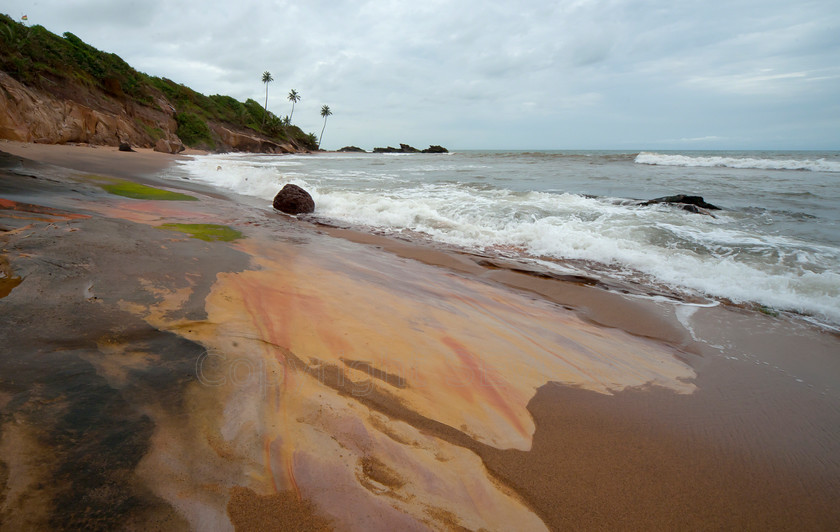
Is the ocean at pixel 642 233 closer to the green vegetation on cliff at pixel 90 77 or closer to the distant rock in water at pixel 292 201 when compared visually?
the distant rock in water at pixel 292 201

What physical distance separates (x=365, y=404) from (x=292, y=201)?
6.87 m

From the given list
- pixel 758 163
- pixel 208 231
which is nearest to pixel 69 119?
pixel 208 231

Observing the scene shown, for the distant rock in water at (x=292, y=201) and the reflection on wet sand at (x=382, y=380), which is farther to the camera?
the distant rock in water at (x=292, y=201)

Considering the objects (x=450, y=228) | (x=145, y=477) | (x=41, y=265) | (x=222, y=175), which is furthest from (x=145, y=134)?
(x=145, y=477)

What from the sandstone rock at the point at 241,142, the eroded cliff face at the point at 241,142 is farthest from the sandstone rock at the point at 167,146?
the eroded cliff face at the point at 241,142

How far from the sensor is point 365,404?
179 centimetres

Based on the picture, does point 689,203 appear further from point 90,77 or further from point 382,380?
point 90,77

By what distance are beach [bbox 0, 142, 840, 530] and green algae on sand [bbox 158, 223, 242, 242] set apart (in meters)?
0.68

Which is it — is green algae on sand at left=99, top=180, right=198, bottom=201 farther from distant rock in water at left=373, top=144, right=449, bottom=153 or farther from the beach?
distant rock in water at left=373, top=144, right=449, bottom=153

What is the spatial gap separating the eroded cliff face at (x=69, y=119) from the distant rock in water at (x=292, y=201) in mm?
15484

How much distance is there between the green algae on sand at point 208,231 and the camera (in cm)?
426

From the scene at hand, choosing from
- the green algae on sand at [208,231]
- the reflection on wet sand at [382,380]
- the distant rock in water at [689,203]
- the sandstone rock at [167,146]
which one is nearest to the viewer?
the reflection on wet sand at [382,380]

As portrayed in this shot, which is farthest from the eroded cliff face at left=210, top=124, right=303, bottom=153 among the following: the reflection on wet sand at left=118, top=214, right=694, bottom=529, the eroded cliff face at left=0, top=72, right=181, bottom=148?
the reflection on wet sand at left=118, top=214, right=694, bottom=529

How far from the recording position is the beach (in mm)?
1221
